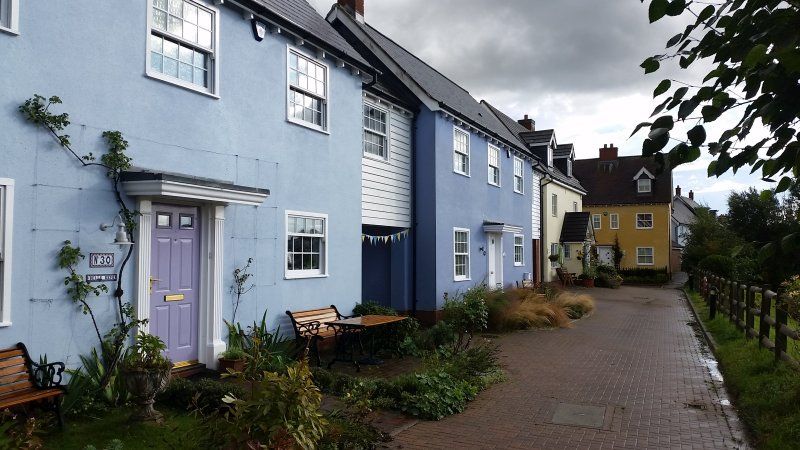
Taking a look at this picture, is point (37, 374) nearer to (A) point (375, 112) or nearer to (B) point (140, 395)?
(B) point (140, 395)

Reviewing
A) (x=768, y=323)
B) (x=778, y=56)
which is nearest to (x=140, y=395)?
(x=778, y=56)

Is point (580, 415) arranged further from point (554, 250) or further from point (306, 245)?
point (554, 250)

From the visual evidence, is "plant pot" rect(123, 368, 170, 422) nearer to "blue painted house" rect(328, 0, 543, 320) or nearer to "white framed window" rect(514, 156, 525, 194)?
"blue painted house" rect(328, 0, 543, 320)

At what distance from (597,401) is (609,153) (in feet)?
150

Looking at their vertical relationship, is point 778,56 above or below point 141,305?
above

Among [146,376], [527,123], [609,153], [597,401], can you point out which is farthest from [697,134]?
[609,153]

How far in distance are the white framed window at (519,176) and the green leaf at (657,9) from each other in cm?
2061

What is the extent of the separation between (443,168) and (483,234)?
3769 millimetres

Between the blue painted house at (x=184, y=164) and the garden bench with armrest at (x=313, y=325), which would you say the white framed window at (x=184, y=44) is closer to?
the blue painted house at (x=184, y=164)

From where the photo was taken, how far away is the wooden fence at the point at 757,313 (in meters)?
9.05

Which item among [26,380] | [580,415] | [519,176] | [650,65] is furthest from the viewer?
[519,176]

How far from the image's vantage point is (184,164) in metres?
8.64

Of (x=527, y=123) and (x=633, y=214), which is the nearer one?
(x=527, y=123)

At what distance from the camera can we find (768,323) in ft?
33.3
